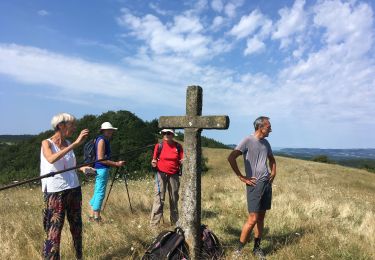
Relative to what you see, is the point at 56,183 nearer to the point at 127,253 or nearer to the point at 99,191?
the point at 127,253

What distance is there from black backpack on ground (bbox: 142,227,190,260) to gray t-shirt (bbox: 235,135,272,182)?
148 cm

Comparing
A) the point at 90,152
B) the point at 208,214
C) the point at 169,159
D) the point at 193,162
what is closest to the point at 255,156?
the point at 193,162

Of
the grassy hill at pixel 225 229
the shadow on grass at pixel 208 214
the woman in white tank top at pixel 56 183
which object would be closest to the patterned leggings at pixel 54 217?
the woman in white tank top at pixel 56 183

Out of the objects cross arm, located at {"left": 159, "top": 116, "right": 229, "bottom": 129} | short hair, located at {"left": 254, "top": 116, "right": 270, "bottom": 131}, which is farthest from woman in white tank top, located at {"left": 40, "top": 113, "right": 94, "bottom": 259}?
short hair, located at {"left": 254, "top": 116, "right": 270, "bottom": 131}

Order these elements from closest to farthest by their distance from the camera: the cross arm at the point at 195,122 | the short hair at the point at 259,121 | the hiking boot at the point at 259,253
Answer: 1. the cross arm at the point at 195,122
2. the hiking boot at the point at 259,253
3. the short hair at the point at 259,121

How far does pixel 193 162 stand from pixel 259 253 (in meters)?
1.66

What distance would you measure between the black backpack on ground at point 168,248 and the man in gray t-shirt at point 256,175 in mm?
1131

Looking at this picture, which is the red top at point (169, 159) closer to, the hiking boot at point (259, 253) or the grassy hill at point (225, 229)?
the grassy hill at point (225, 229)

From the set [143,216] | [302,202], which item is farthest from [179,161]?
[302,202]

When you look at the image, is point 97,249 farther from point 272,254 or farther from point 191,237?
point 272,254

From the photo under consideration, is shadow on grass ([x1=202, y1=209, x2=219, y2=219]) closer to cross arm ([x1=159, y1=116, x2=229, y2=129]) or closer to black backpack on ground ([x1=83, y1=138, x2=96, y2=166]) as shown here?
black backpack on ground ([x1=83, y1=138, x2=96, y2=166])

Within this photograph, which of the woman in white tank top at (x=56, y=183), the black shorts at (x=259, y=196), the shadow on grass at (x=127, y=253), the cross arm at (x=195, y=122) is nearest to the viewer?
the woman in white tank top at (x=56, y=183)

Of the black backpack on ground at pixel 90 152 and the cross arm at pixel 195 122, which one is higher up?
the cross arm at pixel 195 122

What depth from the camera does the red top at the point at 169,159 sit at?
682 centimetres
